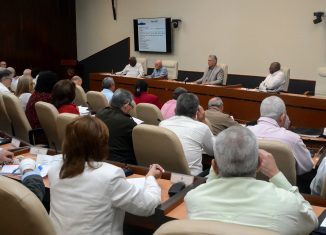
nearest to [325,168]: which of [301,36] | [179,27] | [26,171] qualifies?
[26,171]

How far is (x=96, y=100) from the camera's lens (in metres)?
5.99

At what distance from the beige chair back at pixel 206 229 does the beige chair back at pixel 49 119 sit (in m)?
3.08

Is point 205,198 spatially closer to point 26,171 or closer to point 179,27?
point 26,171

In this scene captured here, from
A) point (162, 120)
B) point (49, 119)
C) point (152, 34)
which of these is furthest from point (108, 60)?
point (49, 119)

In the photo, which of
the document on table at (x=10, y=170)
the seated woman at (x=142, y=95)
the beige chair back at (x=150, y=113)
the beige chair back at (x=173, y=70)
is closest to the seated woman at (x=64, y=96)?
the beige chair back at (x=150, y=113)

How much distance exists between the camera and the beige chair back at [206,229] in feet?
3.72

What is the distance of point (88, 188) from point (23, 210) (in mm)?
438

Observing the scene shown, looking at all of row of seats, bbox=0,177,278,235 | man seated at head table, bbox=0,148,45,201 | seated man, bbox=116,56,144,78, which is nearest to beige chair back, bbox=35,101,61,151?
man seated at head table, bbox=0,148,45,201

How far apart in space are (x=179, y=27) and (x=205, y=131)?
748 centimetres

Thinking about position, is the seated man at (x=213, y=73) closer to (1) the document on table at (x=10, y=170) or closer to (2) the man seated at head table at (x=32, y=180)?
(1) the document on table at (x=10, y=170)

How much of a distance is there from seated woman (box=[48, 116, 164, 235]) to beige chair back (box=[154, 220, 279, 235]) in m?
0.74

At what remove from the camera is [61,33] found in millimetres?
12531

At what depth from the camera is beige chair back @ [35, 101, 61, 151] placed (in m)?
4.13

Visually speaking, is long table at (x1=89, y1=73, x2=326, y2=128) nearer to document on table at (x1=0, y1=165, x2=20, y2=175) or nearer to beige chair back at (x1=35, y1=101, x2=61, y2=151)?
beige chair back at (x1=35, y1=101, x2=61, y2=151)
